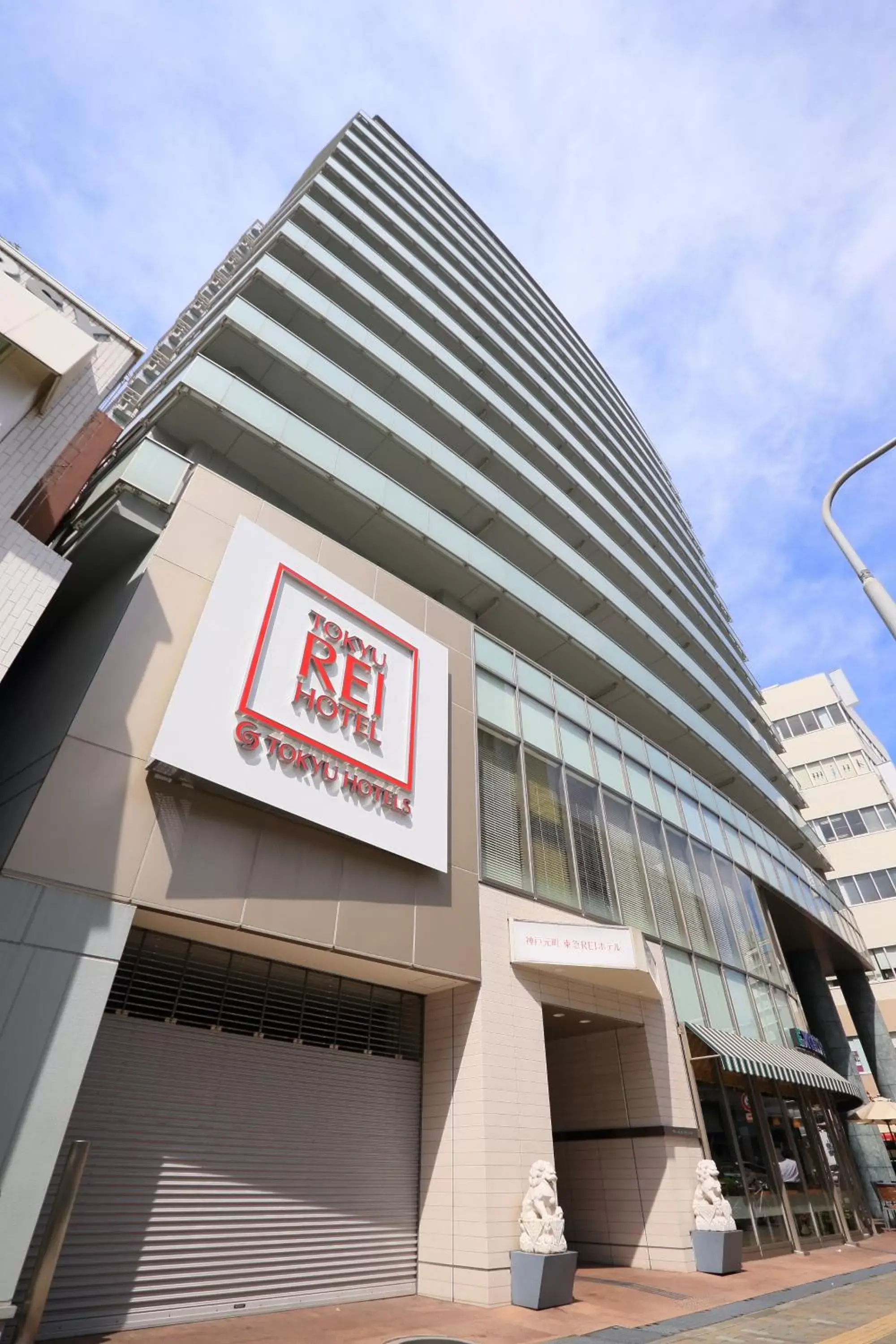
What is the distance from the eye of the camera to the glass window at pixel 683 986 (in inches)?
610

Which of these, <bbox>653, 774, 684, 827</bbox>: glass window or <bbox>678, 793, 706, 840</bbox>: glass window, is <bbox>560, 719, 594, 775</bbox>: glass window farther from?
<bbox>678, 793, 706, 840</bbox>: glass window

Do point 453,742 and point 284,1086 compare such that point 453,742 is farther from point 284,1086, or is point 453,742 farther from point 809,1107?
point 809,1107

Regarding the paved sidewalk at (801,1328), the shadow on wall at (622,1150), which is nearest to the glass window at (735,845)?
the shadow on wall at (622,1150)

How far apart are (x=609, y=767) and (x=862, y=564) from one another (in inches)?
381

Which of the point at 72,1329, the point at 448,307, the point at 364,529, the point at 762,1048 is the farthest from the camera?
the point at 448,307

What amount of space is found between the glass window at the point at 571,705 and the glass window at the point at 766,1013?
29.9 ft

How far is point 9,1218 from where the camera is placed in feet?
20.0

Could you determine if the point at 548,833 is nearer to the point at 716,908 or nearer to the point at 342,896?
the point at 342,896

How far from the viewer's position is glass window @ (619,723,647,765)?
62.5ft

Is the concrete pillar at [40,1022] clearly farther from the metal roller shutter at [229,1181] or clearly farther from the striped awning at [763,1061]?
the striped awning at [763,1061]

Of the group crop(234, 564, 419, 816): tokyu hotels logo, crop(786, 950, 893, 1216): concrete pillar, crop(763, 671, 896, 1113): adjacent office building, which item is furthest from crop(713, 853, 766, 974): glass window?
crop(763, 671, 896, 1113): adjacent office building

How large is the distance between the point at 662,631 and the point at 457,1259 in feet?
79.1

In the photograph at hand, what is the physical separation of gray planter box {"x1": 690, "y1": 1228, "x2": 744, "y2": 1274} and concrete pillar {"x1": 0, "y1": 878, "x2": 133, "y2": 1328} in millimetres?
11251

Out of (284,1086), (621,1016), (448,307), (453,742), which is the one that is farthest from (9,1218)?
(448,307)
